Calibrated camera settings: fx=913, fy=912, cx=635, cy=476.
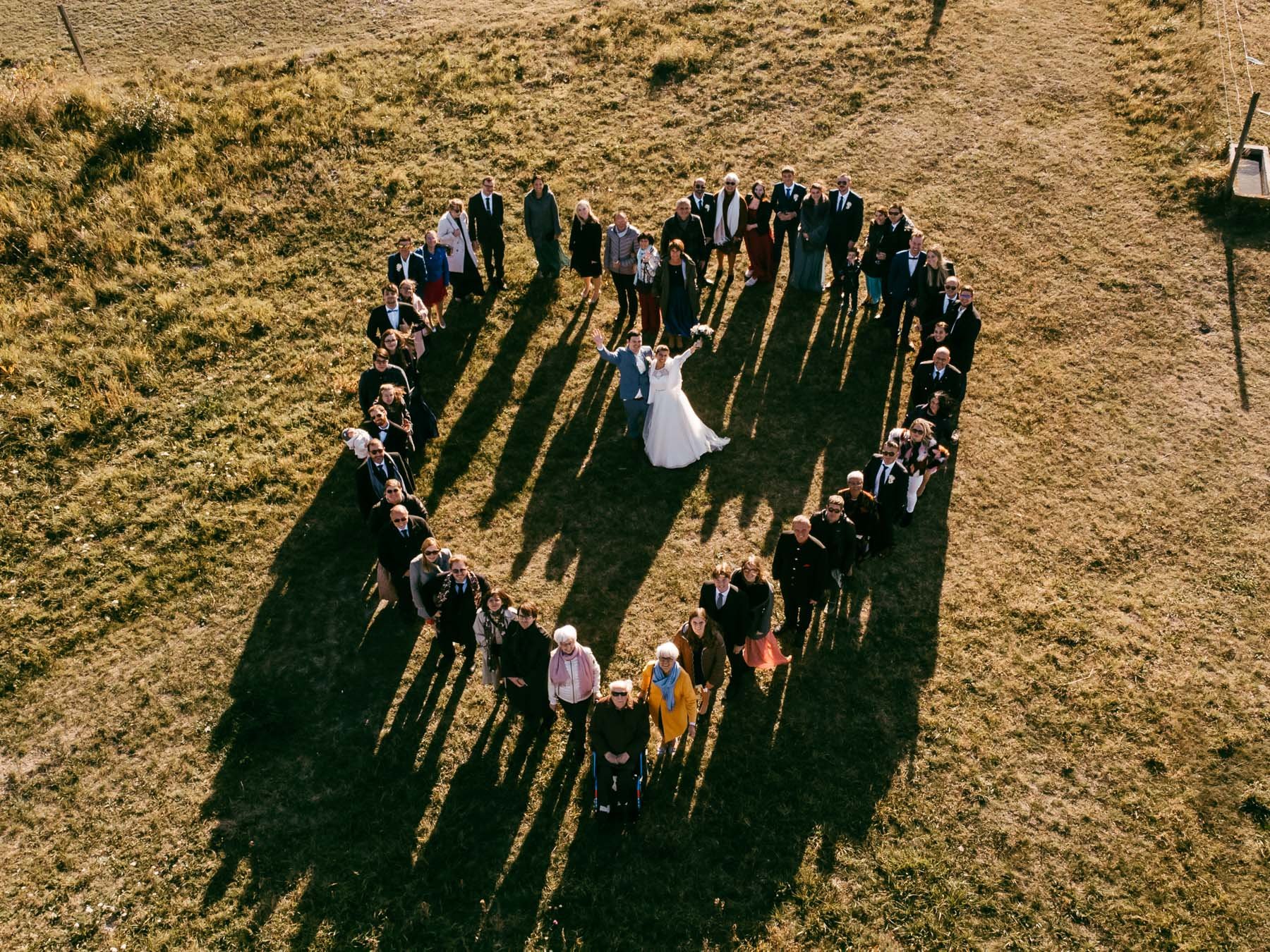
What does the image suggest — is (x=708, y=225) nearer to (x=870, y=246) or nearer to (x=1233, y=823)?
(x=870, y=246)

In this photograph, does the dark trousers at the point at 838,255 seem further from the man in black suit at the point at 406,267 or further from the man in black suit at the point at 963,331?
the man in black suit at the point at 406,267

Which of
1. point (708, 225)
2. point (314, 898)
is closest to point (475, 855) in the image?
point (314, 898)

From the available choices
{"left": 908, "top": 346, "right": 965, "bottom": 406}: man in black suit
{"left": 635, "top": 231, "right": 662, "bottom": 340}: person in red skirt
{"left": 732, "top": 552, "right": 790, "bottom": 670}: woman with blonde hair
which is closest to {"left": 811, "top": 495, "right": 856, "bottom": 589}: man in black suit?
{"left": 732, "top": 552, "right": 790, "bottom": 670}: woman with blonde hair

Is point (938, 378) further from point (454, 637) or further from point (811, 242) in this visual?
point (454, 637)

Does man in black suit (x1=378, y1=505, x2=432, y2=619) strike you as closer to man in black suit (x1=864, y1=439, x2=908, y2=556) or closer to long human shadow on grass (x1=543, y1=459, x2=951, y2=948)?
long human shadow on grass (x1=543, y1=459, x2=951, y2=948)

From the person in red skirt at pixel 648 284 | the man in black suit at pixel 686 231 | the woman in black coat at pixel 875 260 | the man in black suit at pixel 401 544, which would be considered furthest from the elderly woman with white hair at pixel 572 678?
the woman in black coat at pixel 875 260

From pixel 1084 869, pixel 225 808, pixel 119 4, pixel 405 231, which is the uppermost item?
pixel 119 4
